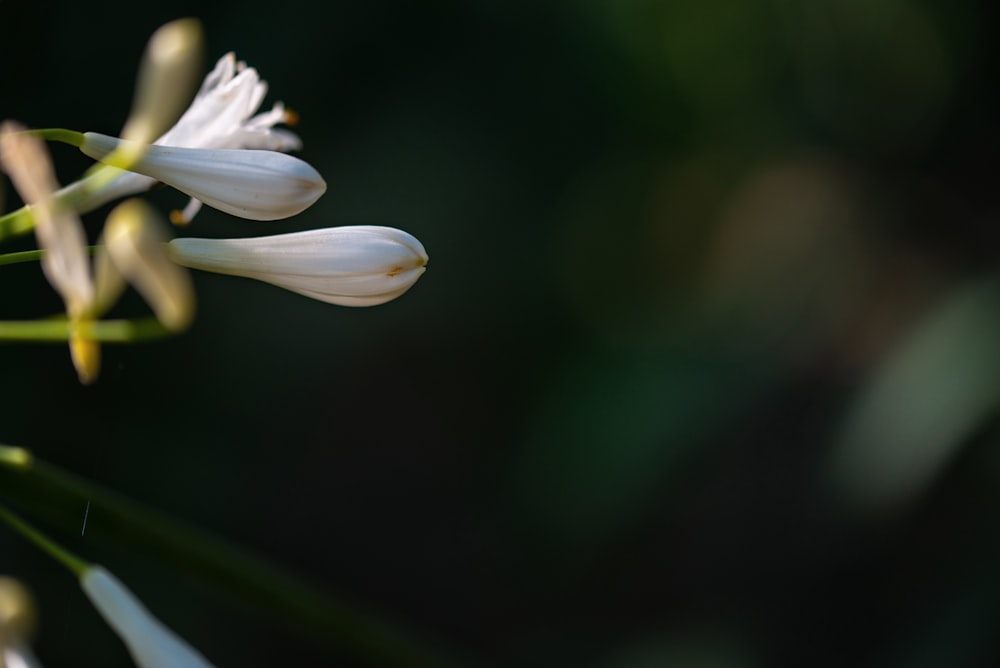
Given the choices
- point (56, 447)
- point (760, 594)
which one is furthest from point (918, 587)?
point (56, 447)

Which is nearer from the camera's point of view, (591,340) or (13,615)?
(13,615)

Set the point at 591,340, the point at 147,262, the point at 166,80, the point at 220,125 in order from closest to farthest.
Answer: the point at 147,262, the point at 166,80, the point at 220,125, the point at 591,340

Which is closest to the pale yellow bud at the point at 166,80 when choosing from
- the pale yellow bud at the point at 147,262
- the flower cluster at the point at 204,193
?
the flower cluster at the point at 204,193

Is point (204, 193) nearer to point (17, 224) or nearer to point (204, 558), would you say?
point (17, 224)

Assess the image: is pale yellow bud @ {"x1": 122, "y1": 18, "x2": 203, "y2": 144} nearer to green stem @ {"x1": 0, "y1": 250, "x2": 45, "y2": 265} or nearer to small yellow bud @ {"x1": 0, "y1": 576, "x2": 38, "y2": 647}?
green stem @ {"x1": 0, "y1": 250, "x2": 45, "y2": 265}

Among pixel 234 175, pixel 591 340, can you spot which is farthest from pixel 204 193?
pixel 591 340

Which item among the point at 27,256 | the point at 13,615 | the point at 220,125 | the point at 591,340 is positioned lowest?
the point at 13,615
